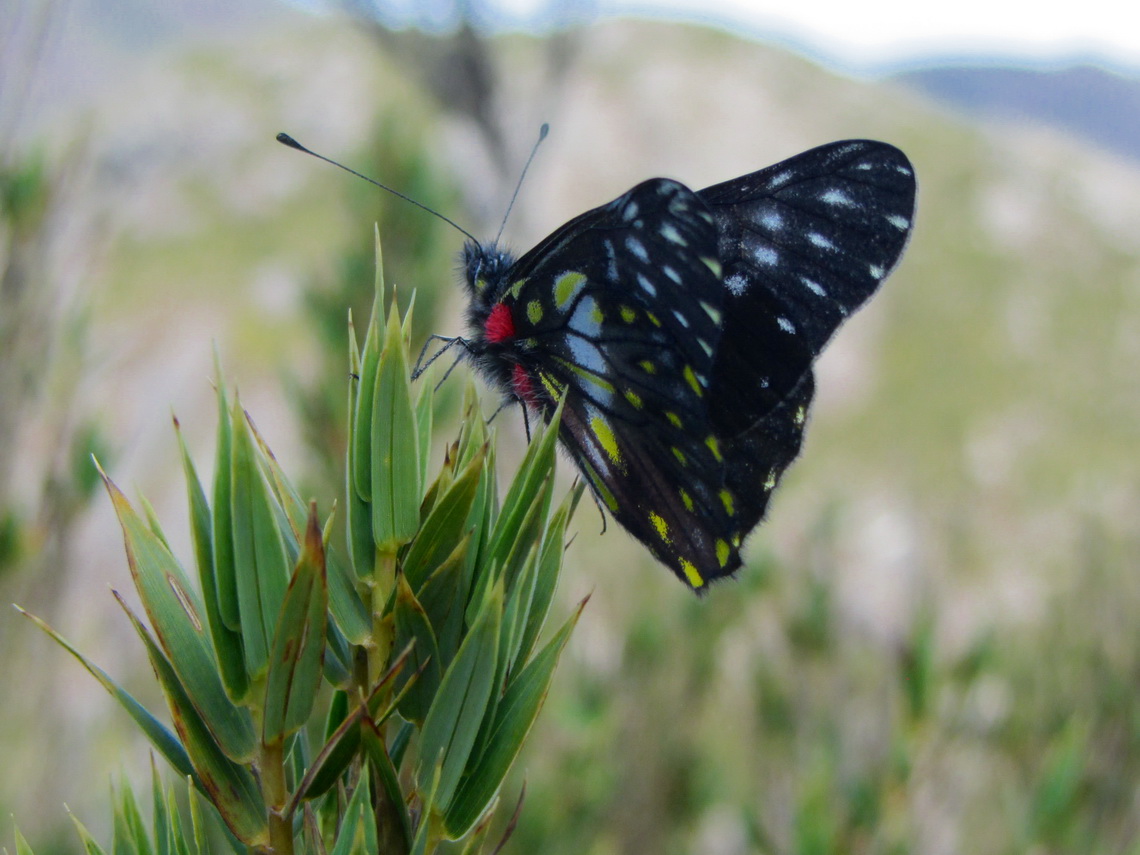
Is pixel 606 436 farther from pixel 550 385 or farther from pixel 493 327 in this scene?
pixel 493 327

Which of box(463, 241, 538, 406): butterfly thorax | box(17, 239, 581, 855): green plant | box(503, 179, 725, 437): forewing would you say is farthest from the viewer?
box(463, 241, 538, 406): butterfly thorax

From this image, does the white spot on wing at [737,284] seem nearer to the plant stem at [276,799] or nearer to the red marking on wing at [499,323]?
the red marking on wing at [499,323]

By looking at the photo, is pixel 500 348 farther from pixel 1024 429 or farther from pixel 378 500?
pixel 1024 429

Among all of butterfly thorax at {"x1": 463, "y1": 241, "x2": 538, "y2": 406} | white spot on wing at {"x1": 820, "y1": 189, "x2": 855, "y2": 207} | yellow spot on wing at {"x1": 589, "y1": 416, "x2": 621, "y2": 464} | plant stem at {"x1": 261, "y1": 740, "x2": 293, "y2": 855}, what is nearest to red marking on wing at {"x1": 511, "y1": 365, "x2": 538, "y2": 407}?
butterfly thorax at {"x1": 463, "y1": 241, "x2": 538, "y2": 406}

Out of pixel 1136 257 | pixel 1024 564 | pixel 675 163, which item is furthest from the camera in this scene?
pixel 675 163

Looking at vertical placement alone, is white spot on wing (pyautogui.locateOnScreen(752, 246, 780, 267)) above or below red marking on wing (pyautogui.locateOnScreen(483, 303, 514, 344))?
above

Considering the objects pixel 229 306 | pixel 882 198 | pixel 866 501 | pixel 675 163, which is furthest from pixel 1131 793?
pixel 675 163

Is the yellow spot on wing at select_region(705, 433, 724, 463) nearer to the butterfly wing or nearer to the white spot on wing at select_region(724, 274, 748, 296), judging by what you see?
the butterfly wing
